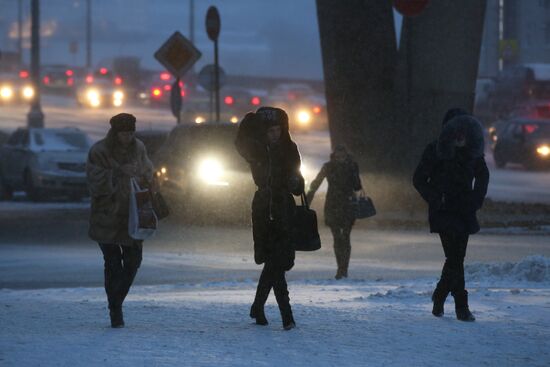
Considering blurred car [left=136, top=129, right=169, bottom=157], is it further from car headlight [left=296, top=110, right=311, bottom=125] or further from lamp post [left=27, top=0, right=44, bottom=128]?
car headlight [left=296, top=110, right=311, bottom=125]

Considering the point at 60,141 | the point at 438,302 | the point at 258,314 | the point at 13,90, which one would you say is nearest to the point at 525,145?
the point at 60,141

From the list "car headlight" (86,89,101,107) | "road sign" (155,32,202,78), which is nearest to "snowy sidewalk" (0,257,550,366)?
"road sign" (155,32,202,78)

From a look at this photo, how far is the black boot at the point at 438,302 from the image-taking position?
34.9 ft

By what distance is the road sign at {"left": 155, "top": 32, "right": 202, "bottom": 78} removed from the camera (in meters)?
27.3

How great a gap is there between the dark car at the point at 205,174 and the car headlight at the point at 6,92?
185ft

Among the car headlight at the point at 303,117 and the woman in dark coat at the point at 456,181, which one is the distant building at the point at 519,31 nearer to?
the car headlight at the point at 303,117

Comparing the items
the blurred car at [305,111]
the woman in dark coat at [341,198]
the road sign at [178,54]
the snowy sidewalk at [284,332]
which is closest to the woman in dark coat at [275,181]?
the snowy sidewalk at [284,332]

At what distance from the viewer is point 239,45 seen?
124 metres

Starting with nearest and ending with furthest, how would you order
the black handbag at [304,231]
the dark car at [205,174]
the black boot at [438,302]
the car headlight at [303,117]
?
the black handbag at [304,231]
the black boot at [438,302]
the dark car at [205,174]
the car headlight at [303,117]

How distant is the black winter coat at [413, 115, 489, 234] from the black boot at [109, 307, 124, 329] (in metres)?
2.29

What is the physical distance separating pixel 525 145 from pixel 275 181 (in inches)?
1228

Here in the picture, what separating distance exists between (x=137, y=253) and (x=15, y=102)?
70.8 meters

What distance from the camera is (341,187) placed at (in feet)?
51.9

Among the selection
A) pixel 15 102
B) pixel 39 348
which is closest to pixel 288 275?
pixel 39 348
